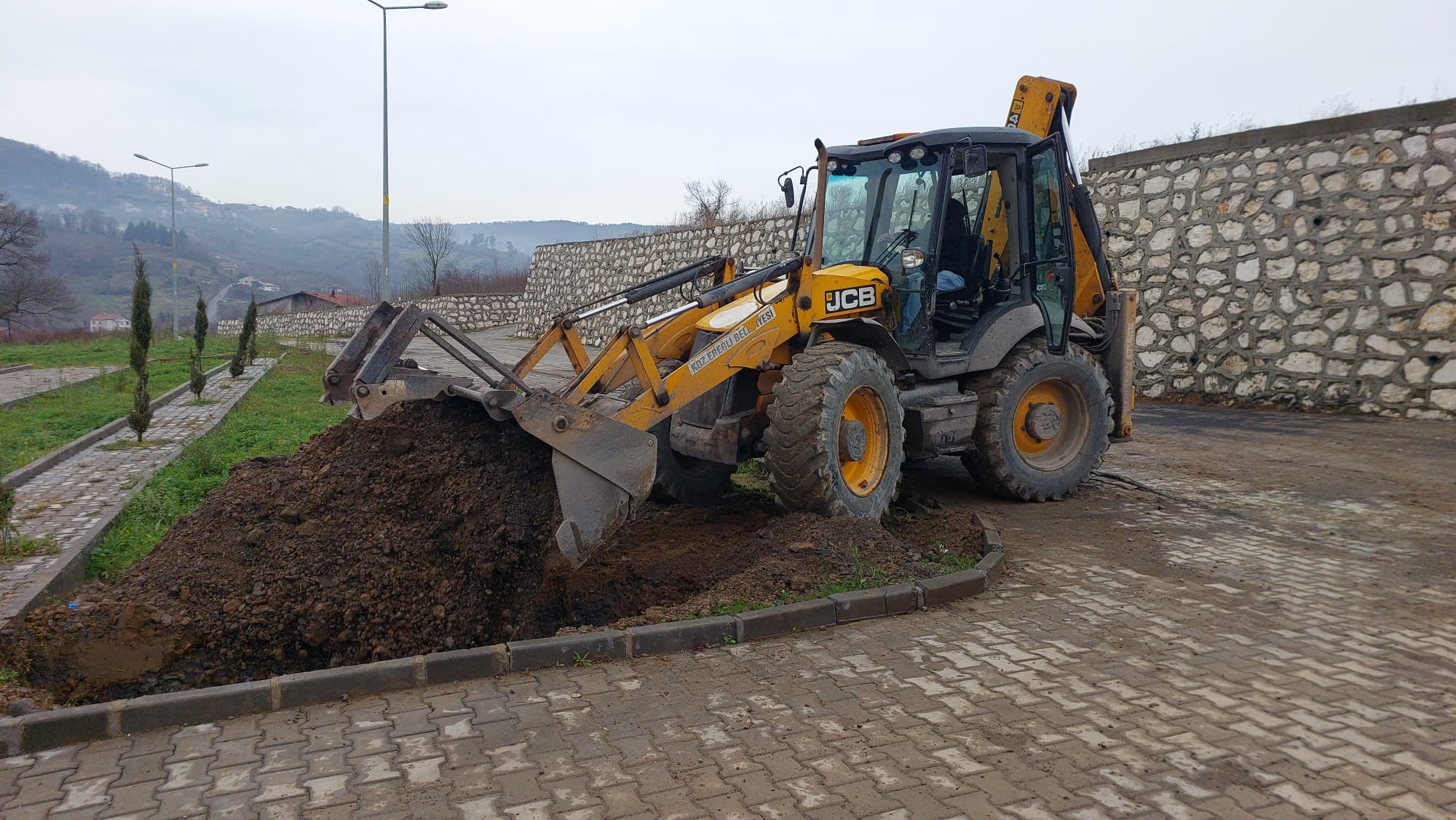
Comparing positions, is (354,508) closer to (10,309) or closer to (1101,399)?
(1101,399)

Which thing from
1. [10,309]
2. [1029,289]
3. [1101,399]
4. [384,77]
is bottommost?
[10,309]

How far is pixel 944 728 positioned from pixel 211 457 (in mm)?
8145

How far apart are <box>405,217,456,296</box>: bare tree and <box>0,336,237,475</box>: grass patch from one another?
2667cm

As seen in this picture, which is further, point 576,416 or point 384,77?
point 384,77

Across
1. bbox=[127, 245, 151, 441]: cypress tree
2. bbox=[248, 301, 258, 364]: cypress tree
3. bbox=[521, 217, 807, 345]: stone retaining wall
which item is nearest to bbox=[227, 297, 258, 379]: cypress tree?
bbox=[248, 301, 258, 364]: cypress tree

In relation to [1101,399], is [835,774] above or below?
below

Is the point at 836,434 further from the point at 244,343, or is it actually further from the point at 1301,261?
the point at 244,343

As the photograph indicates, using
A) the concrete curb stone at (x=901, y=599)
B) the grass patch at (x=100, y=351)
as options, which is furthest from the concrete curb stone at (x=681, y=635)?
the grass patch at (x=100, y=351)

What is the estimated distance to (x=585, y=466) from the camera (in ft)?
18.6

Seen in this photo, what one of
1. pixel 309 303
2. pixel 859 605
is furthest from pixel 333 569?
pixel 309 303

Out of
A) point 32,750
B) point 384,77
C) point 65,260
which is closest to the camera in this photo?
point 32,750

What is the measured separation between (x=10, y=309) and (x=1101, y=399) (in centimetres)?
5641

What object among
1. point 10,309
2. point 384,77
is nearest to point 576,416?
point 384,77

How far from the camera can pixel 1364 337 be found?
12.5 m
